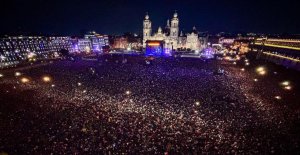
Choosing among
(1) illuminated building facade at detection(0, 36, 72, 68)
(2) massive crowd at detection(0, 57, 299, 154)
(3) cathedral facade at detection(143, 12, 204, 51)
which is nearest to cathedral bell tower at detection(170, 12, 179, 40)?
(3) cathedral facade at detection(143, 12, 204, 51)

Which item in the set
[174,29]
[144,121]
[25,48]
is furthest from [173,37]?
[144,121]

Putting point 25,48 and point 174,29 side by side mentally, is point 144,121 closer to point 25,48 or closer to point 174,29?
point 25,48

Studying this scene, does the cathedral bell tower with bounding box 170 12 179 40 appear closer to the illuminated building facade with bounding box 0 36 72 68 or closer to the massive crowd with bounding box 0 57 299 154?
the illuminated building facade with bounding box 0 36 72 68

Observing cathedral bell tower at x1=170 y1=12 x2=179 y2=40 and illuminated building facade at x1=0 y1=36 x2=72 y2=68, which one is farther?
cathedral bell tower at x1=170 y1=12 x2=179 y2=40

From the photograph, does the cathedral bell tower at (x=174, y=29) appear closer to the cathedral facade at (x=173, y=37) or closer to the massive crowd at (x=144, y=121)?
the cathedral facade at (x=173, y=37)

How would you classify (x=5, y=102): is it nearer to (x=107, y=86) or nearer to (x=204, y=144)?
(x=107, y=86)

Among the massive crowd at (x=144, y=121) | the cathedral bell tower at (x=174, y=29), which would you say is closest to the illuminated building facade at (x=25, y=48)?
the massive crowd at (x=144, y=121)
